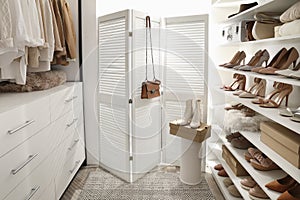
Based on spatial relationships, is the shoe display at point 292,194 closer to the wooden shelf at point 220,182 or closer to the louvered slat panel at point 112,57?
the wooden shelf at point 220,182

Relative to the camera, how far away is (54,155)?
6.64ft

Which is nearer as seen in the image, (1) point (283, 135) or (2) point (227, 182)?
(1) point (283, 135)

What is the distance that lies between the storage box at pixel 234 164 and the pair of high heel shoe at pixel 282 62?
740 millimetres

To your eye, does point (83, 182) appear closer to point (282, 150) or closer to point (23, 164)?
point (23, 164)

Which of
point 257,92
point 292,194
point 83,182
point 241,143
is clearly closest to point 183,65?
point 257,92

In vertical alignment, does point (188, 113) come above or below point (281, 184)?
above

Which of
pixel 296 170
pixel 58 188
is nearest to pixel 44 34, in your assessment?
pixel 58 188

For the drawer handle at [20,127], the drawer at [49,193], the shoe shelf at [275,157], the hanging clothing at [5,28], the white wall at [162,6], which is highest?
the white wall at [162,6]

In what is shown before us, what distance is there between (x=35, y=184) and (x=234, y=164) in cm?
141

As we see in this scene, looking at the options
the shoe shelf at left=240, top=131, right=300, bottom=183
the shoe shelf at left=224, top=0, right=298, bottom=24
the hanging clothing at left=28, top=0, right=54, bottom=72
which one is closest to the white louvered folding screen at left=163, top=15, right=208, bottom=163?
the shoe shelf at left=224, top=0, right=298, bottom=24

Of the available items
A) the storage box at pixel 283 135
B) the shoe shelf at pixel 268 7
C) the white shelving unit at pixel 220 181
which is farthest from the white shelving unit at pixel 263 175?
the shoe shelf at pixel 268 7

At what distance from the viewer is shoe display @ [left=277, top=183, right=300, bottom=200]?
4.46ft

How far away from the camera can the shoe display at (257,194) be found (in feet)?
5.42

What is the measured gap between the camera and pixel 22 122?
1523 mm
